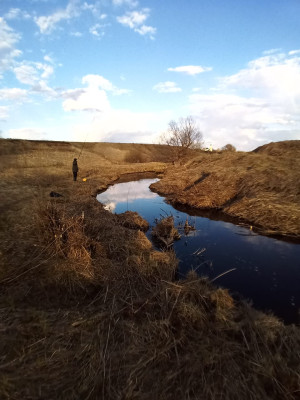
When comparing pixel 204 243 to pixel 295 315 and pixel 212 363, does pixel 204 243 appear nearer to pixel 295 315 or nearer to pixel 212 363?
pixel 295 315

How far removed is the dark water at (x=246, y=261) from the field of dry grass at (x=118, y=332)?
162 cm

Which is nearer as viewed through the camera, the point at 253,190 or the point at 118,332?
the point at 118,332

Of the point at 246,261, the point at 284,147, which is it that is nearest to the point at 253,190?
the point at 246,261

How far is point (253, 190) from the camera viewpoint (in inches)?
673

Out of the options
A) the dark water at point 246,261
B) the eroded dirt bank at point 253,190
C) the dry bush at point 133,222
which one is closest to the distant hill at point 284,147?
the eroded dirt bank at point 253,190

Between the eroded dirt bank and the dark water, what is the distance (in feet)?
4.46

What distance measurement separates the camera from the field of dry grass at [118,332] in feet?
12.1

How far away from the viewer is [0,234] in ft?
29.1

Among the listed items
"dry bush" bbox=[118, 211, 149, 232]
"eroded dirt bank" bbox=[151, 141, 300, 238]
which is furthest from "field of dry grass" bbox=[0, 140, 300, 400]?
"eroded dirt bank" bbox=[151, 141, 300, 238]

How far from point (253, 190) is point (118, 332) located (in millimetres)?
14931

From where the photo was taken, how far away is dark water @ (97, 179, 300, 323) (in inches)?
276

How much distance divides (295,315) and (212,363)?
11.5 feet

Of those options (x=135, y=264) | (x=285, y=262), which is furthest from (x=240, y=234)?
(x=135, y=264)

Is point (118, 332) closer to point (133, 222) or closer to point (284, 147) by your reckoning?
point (133, 222)
